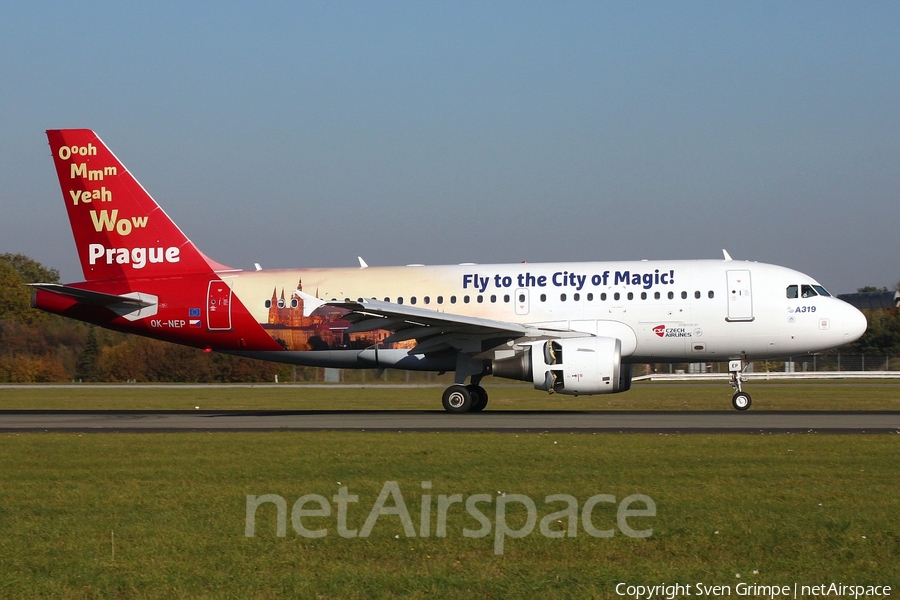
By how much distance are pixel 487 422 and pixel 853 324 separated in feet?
34.6

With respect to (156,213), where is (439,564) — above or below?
below

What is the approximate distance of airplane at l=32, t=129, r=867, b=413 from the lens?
2750cm

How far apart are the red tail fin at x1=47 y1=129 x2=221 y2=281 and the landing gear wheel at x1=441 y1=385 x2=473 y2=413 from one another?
26.4 feet

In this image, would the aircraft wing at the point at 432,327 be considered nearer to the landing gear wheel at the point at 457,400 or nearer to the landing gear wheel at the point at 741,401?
the landing gear wheel at the point at 457,400

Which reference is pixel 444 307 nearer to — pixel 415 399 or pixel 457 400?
pixel 457 400

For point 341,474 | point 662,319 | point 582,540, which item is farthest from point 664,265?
point 582,540

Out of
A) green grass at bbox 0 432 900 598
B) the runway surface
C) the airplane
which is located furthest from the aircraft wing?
green grass at bbox 0 432 900 598

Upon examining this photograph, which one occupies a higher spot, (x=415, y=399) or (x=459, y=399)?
(x=459, y=399)

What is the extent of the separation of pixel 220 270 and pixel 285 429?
32.3 ft

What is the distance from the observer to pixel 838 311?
1094 inches

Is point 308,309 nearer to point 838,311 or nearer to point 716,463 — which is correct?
point 838,311

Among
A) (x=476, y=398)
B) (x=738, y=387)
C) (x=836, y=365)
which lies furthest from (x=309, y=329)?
(x=836, y=365)

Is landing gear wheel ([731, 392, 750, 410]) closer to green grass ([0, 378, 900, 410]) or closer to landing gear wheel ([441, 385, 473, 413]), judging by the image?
green grass ([0, 378, 900, 410])

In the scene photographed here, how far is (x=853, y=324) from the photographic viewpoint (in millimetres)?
27766
